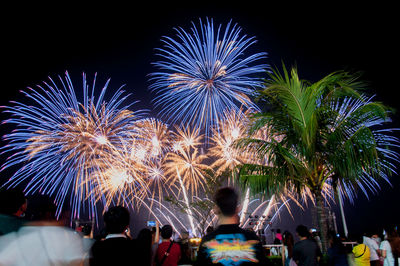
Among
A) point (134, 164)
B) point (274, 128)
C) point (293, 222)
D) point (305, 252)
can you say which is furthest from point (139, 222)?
point (305, 252)

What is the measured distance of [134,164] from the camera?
23000 mm

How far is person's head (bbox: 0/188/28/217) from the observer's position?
349 cm

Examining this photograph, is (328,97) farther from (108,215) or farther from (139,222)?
(139,222)

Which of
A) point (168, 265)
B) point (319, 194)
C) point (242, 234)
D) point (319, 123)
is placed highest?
point (319, 123)

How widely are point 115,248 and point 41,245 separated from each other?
66cm

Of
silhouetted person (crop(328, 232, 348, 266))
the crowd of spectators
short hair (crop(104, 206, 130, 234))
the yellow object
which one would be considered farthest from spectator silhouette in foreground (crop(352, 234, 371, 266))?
short hair (crop(104, 206, 130, 234))

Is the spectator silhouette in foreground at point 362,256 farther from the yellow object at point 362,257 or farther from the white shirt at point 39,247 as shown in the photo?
→ the white shirt at point 39,247

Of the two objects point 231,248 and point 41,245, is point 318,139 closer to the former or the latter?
point 231,248

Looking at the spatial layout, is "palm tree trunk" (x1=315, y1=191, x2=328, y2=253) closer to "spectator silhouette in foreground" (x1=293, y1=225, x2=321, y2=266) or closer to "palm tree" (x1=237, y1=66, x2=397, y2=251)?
"palm tree" (x1=237, y1=66, x2=397, y2=251)

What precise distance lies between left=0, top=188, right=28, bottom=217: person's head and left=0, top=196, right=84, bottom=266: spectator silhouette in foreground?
0.55m

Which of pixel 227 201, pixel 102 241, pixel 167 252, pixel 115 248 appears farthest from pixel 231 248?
pixel 167 252

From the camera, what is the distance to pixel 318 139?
32.3 feet

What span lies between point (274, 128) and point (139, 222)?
3958cm

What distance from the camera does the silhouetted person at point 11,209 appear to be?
11.1 feet
